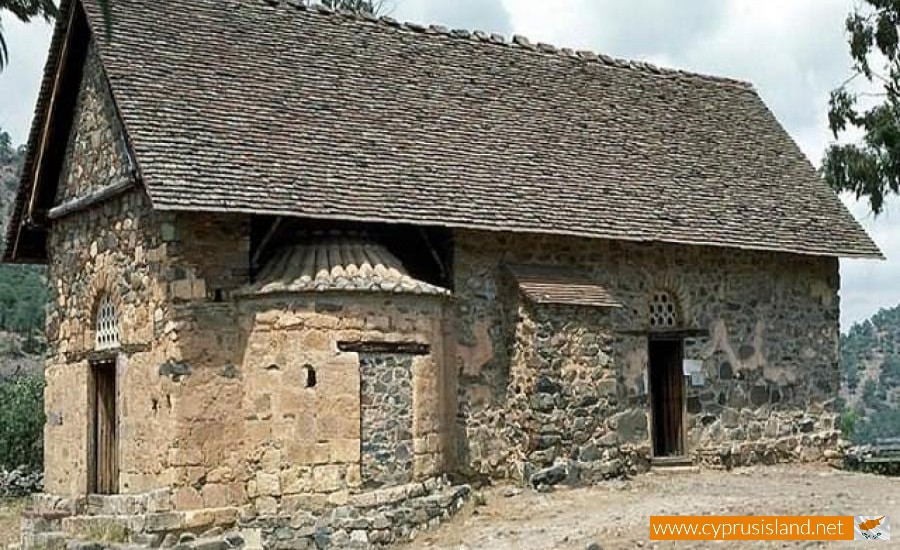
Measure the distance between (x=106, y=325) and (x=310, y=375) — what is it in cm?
365

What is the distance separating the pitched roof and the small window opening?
199 centimetres

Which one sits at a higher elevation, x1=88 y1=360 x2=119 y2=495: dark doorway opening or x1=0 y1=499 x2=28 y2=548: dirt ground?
x1=88 y1=360 x2=119 y2=495: dark doorway opening

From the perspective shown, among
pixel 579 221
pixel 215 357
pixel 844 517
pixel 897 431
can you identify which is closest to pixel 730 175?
pixel 579 221

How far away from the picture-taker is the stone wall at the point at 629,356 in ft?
56.9

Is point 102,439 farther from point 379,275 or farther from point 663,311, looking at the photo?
point 663,311

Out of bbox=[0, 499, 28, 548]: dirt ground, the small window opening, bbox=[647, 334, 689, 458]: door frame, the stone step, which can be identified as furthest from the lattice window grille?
bbox=[0, 499, 28, 548]: dirt ground

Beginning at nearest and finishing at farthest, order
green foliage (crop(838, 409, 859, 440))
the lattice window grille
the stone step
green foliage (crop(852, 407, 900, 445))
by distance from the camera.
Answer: the stone step
the lattice window grille
green foliage (crop(838, 409, 859, 440))
green foliage (crop(852, 407, 900, 445))

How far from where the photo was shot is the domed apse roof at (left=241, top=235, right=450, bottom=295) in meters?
Result: 15.2

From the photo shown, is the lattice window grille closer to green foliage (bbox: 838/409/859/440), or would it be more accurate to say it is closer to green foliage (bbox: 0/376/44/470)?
green foliage (bbox: 838/409/859/440)

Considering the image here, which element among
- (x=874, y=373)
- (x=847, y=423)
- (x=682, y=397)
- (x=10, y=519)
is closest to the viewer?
(x=682, y=397)

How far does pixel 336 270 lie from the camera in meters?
15.4

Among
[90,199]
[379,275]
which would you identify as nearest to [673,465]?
[379,275]

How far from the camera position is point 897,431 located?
249 feet

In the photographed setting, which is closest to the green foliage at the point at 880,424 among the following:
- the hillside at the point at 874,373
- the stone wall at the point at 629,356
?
the hillside at the point at 874,373
